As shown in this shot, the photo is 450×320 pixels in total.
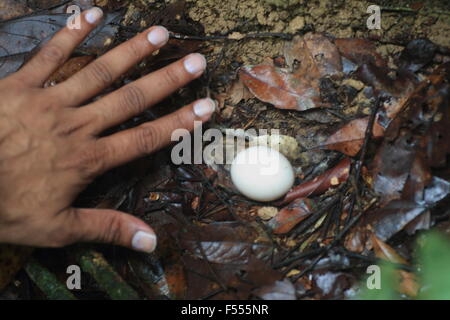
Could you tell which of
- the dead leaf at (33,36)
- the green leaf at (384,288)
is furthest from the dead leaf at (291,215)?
the dead leaf at (33,36)

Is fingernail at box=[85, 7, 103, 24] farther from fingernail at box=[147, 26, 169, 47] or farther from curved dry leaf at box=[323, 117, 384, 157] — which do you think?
curved dry leaf at box=[323, 117, 384, 157]

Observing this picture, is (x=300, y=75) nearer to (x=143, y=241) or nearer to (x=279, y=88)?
(x=279, y=88)

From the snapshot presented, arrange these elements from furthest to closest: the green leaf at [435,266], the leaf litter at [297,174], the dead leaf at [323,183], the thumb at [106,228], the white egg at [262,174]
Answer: the dead leaf at [323,183] < the white egg at [262,174] < the leaf litter at [297,174] < the thumb at [106,228] < the green leaf at [435,266]

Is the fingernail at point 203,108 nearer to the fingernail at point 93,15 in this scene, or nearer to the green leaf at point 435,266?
the fingernail at point 93,15

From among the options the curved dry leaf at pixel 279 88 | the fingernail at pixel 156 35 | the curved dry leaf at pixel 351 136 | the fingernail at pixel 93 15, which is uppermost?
the fingernail at pixel 93 15

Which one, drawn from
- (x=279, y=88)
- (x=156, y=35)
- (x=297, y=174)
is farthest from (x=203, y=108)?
(x=297, y=174)

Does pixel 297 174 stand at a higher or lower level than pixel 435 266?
higher
